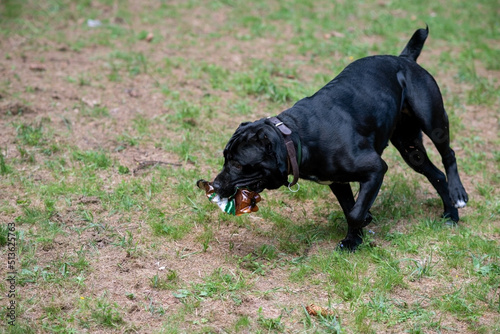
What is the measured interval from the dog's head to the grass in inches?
26.9

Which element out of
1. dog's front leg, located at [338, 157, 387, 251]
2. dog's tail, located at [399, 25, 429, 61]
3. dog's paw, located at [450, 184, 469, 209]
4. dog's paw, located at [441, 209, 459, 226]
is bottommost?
dog's paw, located at [441, 209, 459, 226]

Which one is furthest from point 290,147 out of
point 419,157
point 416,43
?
point 416,43

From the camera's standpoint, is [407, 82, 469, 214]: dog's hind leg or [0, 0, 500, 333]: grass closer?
[0, 0, 500, 333]: grass

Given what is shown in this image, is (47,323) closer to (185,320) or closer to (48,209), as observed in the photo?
(185,320)

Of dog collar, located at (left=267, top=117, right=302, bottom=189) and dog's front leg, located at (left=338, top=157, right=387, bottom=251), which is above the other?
dog collar, located at (left=267, top=117, right=302, bottom=189)

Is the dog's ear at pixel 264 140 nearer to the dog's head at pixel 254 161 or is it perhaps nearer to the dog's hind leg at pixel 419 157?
the dog's head at pixel 254 161

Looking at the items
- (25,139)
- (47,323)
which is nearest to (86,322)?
(47,323)

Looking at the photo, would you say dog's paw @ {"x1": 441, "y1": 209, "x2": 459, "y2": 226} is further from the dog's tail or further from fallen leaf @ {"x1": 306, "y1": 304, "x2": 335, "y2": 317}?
fallen leaf @ {"x1": 306, "y1": 304, "x2": 335, "y2": 317}

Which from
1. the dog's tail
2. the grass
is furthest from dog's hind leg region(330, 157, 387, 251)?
the dog's tail

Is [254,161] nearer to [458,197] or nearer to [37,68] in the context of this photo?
[458,197]

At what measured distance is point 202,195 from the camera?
5652mm

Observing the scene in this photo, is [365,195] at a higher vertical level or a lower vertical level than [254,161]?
lower

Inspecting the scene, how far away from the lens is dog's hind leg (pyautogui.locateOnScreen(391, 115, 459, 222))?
218 inches

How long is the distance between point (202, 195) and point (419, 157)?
2.28 m
